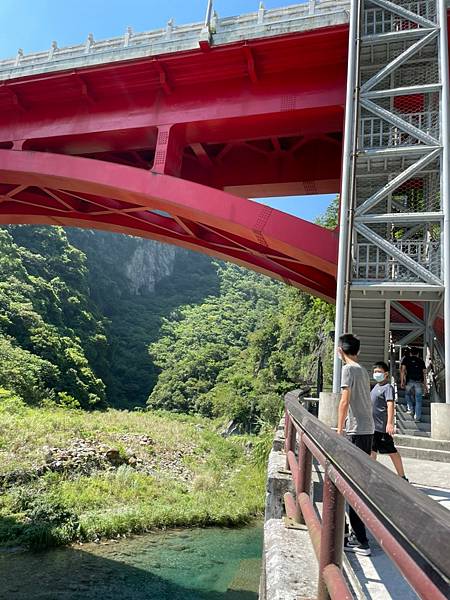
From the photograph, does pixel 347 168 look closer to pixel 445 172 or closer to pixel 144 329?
pixel 445 172

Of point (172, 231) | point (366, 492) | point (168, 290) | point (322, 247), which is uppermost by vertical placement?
point (168, 290)

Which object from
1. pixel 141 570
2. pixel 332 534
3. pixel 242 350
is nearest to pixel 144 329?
pixel 242 350

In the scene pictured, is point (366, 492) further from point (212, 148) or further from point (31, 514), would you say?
point (31, 514)

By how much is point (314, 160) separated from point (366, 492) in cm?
1106

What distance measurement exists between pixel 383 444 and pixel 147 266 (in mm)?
84002

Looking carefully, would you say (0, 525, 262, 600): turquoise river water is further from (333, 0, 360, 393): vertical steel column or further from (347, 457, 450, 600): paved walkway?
(347, 457, 450, 600): paved walkway

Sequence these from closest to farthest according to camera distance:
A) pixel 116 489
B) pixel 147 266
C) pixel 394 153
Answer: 1. pixel 394 153
2. pixel 116 489
3. pixel 147 266

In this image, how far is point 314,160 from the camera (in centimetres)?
1132

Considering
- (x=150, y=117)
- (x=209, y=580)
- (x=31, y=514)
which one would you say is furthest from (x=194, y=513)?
(x=150, y=117)

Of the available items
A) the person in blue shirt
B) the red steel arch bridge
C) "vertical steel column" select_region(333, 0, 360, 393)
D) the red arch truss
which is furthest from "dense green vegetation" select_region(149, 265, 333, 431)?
the person in blue shirt

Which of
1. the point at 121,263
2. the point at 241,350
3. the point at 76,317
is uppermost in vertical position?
the point at 121,263

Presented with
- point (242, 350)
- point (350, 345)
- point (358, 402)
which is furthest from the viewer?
point (242, 350)

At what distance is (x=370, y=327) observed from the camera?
34.0 feet

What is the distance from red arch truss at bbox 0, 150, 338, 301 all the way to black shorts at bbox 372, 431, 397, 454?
13.5 feet
